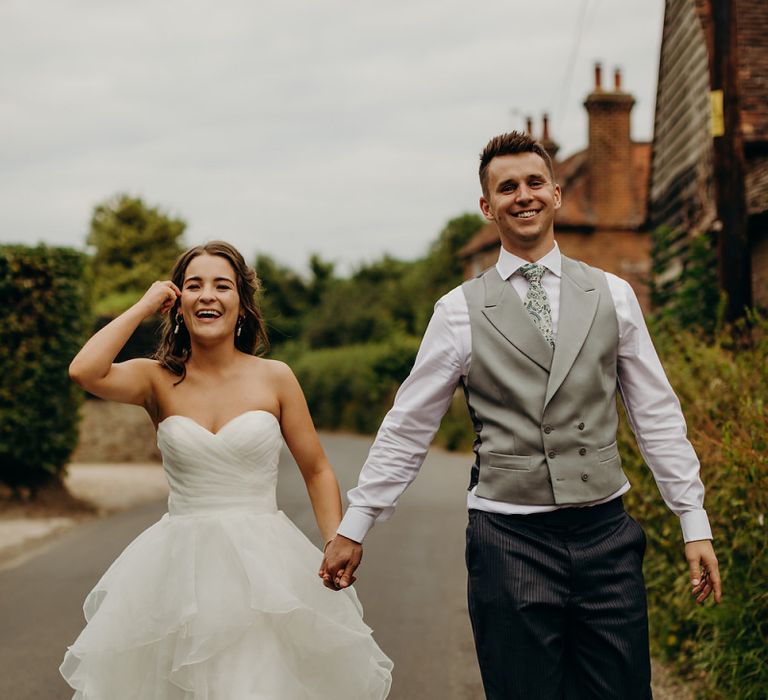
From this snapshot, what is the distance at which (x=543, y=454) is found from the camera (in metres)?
2.86

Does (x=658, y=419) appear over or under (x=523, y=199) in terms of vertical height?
under

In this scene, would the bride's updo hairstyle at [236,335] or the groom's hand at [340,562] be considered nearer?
the groom's hand at [340,562]

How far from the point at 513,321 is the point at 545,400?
28 cm

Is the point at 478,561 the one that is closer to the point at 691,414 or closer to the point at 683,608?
the point at 683,608

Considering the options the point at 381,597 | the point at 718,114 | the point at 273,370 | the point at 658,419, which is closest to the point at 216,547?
the point at 273,370

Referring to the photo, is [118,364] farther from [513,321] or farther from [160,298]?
[513,321]

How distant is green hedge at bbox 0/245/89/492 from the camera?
1136cm

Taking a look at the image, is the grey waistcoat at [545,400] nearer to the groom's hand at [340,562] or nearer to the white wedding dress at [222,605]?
the groom's hand at [340,562]

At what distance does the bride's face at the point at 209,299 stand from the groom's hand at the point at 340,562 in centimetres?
95

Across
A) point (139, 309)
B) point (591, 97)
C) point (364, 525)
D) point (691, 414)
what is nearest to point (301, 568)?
point (364, 525)

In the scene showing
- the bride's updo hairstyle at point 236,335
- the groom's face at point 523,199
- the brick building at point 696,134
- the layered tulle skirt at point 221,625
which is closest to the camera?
the groom's face at point 523,199

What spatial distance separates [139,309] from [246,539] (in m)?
0.92

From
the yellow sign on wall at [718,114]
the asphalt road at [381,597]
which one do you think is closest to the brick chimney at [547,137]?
the asphalt road at [381,597]

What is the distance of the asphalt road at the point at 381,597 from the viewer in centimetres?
557
